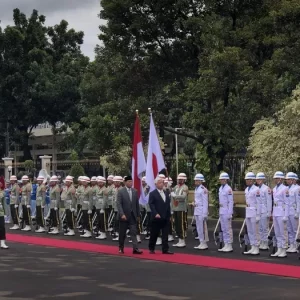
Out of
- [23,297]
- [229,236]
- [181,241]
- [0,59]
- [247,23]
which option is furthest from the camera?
[0,59]

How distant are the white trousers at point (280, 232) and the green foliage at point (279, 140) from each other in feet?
24.0

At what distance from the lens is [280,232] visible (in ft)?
58.2

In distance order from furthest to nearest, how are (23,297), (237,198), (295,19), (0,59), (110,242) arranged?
1. (0,59)
2. (237,198)
3. (295,19)
4. (110,242)
5. (23,297)

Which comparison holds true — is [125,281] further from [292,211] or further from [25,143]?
[25,143]

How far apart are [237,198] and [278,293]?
59.2ft

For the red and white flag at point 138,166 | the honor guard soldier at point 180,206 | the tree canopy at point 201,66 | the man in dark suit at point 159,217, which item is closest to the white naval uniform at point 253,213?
the man in dark suit at point 159,217

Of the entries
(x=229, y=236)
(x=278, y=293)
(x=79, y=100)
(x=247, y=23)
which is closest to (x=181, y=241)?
(x=229, y=236)

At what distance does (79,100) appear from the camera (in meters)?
51.8

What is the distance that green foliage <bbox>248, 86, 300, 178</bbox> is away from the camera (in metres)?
25.2

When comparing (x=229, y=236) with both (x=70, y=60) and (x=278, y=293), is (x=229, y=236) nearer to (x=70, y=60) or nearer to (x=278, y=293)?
(x=278, y=293)

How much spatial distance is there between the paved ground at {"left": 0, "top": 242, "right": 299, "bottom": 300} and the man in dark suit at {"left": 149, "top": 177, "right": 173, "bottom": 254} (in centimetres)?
122

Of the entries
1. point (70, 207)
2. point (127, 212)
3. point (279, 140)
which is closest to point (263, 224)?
point (127, 212)

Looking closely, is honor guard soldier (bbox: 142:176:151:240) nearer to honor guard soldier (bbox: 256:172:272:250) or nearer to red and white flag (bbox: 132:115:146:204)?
red and white flag (bbox: 132:115:146:204)

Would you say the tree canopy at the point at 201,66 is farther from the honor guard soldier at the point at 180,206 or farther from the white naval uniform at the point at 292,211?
the white naval uniform at the point at 292,211
